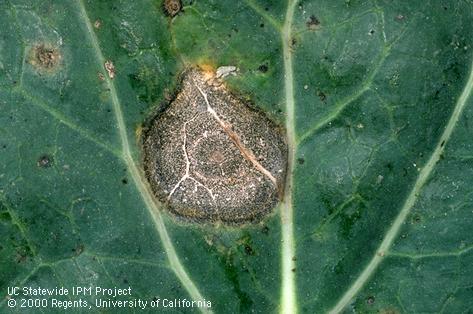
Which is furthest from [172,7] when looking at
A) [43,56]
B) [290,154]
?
[290,154]

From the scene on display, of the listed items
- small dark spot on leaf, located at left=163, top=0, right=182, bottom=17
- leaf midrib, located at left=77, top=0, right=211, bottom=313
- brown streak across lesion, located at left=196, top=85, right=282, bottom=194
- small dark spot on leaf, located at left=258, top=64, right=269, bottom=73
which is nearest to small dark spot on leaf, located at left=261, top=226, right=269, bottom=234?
brown streak across lesion, located at left=196, top=85, right=282, bottom=194

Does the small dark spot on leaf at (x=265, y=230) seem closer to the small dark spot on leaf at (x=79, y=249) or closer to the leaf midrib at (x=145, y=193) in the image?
the leaf midrib at (x=145, y=193)

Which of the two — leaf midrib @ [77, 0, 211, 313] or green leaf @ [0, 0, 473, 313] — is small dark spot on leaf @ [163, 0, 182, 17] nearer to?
green leaf @ [0, 0, 473, 313]

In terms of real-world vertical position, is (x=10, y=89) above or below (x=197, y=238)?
above

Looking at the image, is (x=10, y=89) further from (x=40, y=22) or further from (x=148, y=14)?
(x=148, y=14)

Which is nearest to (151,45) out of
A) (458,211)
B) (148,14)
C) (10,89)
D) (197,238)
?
(148,14)

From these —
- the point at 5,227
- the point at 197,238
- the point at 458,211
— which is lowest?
the point at 5,227

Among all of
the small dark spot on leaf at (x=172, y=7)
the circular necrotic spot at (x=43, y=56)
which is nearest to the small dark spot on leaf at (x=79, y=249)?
the circular necrotic spot at (x=43, y=56)
